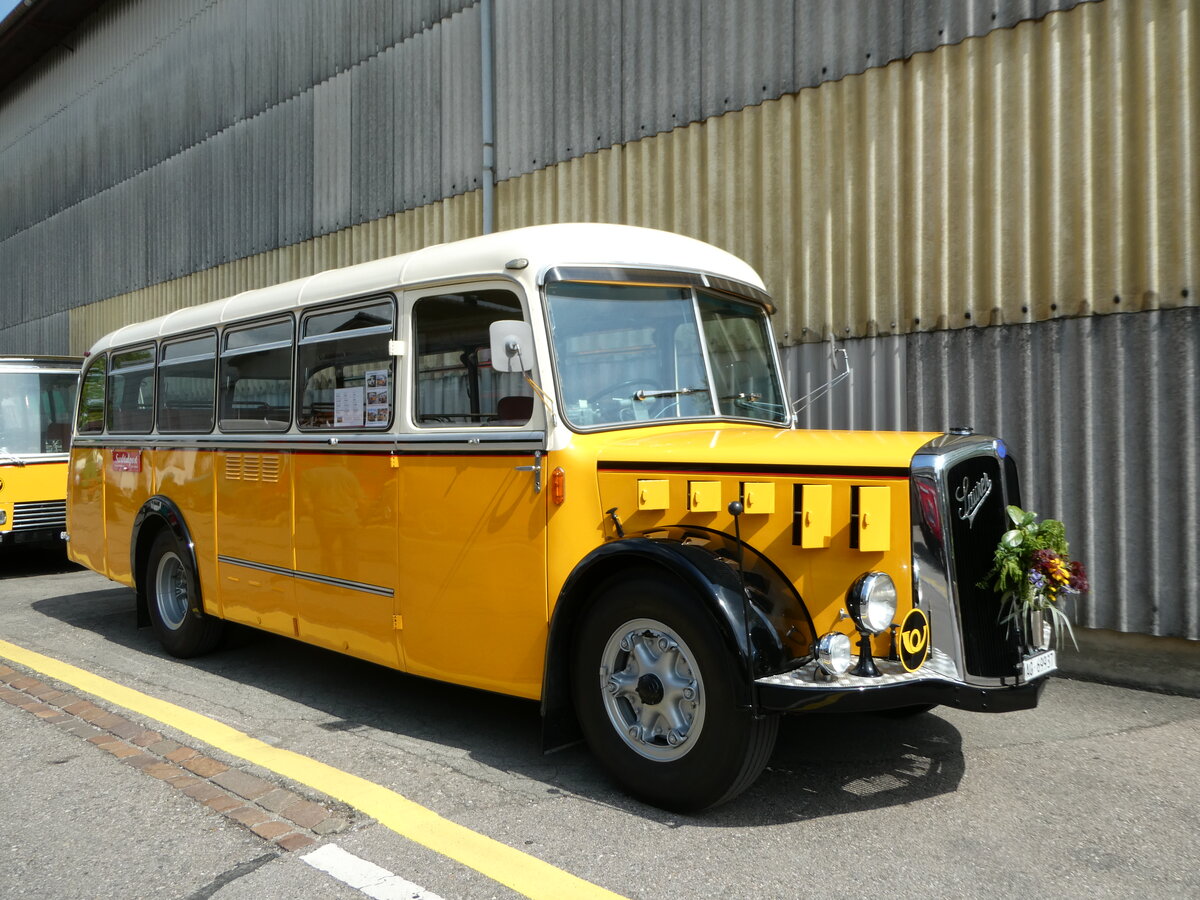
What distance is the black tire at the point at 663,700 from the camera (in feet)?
12.5

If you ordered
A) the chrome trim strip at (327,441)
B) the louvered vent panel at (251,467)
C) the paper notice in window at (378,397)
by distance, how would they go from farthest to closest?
the louvered vent panel at (251,467)
the paper notice in window at (378,397)
the chrome trim strip at (327,441)

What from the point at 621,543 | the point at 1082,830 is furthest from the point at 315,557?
the point at 1082,830

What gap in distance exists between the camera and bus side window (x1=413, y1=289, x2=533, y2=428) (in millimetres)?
4672

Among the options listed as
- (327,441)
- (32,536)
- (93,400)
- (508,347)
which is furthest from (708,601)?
(32,536)

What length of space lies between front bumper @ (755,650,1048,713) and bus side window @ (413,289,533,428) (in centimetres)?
166

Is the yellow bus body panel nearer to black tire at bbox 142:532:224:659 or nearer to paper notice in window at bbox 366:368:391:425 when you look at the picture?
black tire at bbox 142:532:224:659

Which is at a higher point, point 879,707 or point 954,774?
point 879,707

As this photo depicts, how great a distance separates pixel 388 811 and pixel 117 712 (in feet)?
7.53

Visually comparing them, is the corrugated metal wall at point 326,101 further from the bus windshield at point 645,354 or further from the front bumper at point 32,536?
the front bumper at point 32,536

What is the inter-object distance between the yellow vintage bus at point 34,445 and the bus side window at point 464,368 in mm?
7653

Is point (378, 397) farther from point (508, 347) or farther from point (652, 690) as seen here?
point (652, 690)

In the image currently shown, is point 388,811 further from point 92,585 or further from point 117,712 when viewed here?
point 92,585

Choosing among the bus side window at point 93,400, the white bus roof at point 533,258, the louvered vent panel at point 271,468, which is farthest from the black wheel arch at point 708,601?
the bus side window at point 93,400

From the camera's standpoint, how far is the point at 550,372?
14.7 ft
